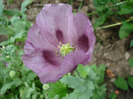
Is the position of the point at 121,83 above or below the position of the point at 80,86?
below

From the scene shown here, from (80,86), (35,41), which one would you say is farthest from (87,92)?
(35,41)

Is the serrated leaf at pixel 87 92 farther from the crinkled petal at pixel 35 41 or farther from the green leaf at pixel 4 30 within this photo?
the green leaf at pixel 4 30

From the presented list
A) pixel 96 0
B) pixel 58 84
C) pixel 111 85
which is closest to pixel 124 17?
pixel 96 0

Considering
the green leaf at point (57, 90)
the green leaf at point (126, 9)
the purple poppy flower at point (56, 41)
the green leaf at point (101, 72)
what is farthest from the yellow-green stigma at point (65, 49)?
the green leaf at point (126, 9)

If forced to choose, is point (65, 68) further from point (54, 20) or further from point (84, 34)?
point (54, 20)

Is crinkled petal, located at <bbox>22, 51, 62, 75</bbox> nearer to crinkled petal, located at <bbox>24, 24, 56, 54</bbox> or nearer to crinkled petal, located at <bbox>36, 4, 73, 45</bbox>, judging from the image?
crinkled petal, located at <bbox>24, 24, 56, 54</bbox>

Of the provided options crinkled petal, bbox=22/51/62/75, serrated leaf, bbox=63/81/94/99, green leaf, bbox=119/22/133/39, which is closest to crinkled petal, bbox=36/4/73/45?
crinkled petal, bbox=22/51/62/75
